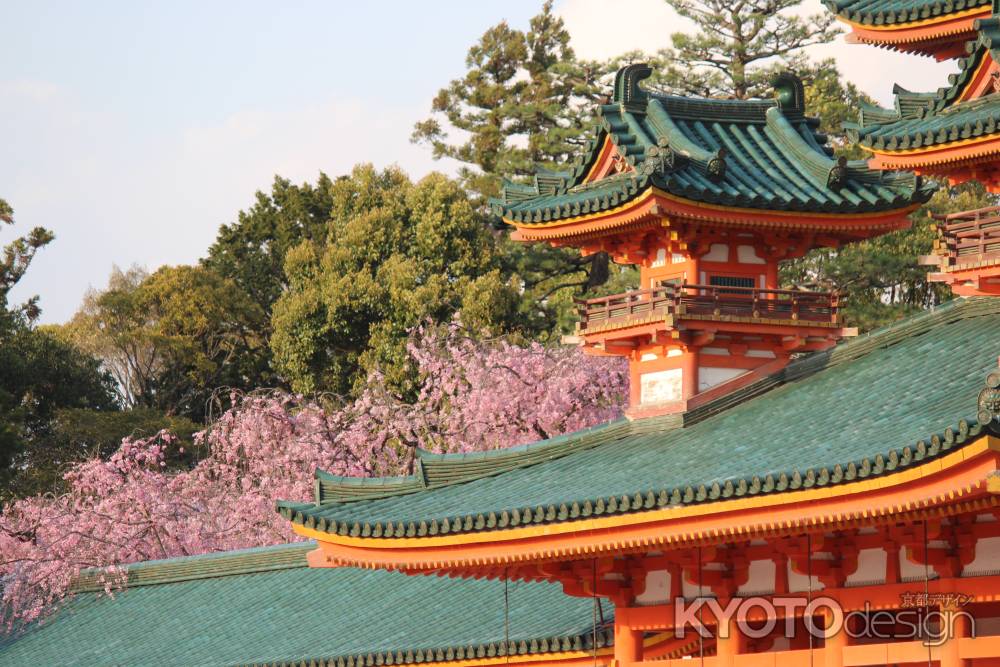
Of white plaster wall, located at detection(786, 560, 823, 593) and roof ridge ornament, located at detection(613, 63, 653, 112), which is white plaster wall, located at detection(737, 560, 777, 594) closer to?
white plaster wall, located at detection(786, 560, 823, 593)

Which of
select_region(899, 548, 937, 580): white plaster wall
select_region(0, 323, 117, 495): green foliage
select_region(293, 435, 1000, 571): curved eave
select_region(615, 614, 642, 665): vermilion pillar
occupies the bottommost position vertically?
select_region(615, 614, 642, 665): vermilion pillar

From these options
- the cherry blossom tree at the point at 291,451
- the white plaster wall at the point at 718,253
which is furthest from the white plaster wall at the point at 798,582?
the cherry blossom tree at the point at 291,451

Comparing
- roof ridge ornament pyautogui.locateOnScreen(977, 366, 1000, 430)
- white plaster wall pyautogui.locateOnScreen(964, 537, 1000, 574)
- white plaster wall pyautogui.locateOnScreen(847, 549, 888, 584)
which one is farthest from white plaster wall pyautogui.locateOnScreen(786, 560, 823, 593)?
roof ridge ornament pyautogui.locateOnScreen(977, 366, 1000, 430)

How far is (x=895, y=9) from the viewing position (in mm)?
19219

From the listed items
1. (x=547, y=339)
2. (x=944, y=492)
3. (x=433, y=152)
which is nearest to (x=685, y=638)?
(x=944, y=492)

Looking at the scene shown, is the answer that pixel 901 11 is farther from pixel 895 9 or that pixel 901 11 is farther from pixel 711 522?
pixel 711 522

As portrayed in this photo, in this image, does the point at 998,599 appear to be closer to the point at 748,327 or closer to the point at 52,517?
the point at 748,327

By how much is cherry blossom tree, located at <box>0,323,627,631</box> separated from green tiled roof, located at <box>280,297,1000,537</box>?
Answer: 14804 millimetres

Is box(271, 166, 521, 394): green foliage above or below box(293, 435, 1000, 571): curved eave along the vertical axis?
above

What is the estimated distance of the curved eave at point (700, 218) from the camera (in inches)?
747

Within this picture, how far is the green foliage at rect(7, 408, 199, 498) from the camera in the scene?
5103 cm

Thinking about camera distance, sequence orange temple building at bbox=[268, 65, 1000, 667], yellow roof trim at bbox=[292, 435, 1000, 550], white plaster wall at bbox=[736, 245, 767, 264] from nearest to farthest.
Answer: yellow roof trim at bbox=[292, 435, 1000, 550] → orange temple building at bbox=[268, 65, 1000, 667] → white plaster wall at bbox=[736, 245, 767, 264]

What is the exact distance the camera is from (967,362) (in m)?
16.3

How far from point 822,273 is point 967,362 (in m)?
24.9
